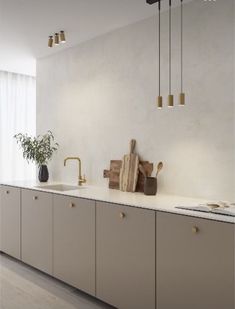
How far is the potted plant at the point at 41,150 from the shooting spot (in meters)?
3.86

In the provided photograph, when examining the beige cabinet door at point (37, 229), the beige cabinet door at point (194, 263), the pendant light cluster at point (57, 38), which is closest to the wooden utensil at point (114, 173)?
the beige cabinet door at point (37, 229)

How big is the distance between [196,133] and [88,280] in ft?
4.83

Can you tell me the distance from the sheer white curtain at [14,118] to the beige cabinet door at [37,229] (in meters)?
1.81

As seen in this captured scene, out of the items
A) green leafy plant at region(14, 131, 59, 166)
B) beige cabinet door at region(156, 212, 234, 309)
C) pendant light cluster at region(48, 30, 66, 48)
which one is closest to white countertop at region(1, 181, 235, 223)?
beige cabinet door at region(156, 212, 234, 309)

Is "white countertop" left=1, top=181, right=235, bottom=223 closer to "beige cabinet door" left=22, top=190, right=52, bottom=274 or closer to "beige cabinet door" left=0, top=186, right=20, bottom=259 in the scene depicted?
"beige cabinet door" left=22, top=190, right=52, bottom=274

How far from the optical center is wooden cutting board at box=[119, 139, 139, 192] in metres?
3.04

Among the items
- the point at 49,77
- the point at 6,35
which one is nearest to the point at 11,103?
the point at 49,77

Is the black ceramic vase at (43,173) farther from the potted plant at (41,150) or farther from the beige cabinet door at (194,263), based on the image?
the beige cabinet door at (194,263)

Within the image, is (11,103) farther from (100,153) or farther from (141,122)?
(141,122)

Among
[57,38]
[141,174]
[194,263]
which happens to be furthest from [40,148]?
[194,263]

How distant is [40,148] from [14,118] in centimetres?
142

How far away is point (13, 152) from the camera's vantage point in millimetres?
5129

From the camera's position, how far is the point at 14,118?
5148mm

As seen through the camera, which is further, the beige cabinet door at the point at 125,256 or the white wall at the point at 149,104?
the white wall at the point at 149,104
